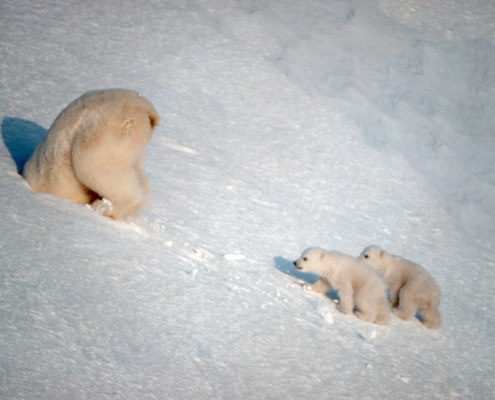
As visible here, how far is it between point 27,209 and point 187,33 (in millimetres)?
5106

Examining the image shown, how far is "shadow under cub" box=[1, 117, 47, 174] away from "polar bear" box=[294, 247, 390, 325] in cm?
252

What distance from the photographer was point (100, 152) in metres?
3.63

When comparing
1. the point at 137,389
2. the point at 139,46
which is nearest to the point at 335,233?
the point at 137,389

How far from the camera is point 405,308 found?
4.15 meters

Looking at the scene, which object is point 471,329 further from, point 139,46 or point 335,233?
point 139,46

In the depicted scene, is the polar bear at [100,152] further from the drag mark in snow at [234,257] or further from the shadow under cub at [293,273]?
the shadow under cub at [293,273]

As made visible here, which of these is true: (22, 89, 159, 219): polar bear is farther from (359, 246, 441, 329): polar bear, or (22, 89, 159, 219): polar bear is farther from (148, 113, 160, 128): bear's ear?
(359, 246, 441, 329): polar bear

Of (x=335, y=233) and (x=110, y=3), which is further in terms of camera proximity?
(x=110, y=3)

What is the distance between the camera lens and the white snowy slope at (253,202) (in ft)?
9.49

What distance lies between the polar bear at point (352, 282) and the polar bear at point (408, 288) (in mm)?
322

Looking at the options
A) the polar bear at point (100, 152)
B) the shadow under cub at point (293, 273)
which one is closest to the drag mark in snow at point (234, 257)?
the shadow under cub at point (293, 273)

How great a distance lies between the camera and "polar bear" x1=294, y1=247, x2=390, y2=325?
3.86 metres

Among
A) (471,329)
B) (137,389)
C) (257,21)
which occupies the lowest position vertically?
(471,329)

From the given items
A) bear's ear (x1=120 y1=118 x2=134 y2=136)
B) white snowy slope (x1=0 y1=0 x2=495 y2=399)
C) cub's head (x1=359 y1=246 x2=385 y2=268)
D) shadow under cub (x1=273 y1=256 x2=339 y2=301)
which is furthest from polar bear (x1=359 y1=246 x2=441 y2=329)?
bear's ear (x1=120 y1=118 x2=134 y2=136)
